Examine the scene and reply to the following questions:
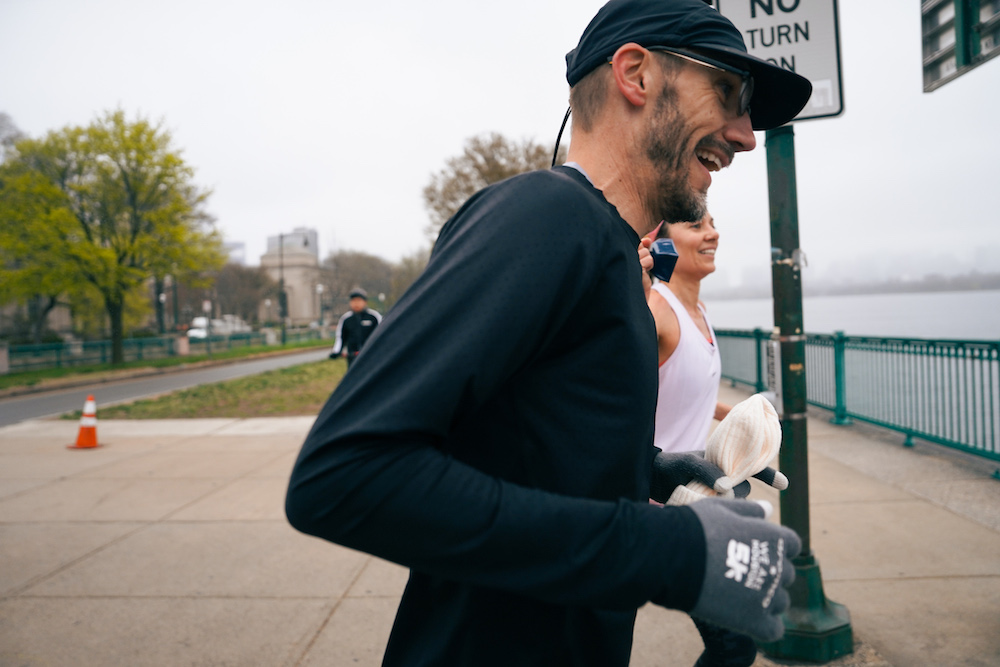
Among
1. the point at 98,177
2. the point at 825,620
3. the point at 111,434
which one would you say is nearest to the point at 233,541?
the point at 825,620

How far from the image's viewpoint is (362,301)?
1234 centimetres

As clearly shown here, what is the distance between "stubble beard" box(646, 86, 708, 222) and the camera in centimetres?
118

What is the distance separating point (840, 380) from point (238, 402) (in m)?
10.8

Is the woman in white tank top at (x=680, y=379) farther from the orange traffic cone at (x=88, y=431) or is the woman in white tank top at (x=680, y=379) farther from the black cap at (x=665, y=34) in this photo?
the orange traffic cone at (x=88, y=431)

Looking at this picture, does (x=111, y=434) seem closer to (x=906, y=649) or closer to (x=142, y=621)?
(x=142, y=621)

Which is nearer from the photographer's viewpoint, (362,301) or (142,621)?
(142,621)

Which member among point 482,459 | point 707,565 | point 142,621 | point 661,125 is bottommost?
point 142,621

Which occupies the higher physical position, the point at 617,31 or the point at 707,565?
the point at 617,31

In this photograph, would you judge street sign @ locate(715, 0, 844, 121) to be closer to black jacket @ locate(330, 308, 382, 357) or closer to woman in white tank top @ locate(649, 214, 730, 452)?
woman in white tank top @ locate(649, 214, 730, 452)

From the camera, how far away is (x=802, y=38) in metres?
2.96

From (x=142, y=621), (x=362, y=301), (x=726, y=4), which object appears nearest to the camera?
(x=726, y=4)

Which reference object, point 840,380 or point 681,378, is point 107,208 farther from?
point 681,378

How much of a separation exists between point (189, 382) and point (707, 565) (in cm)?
2100

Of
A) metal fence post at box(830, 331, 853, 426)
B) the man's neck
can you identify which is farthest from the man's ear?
metal fence post at box(830, 331, 853, 426)
